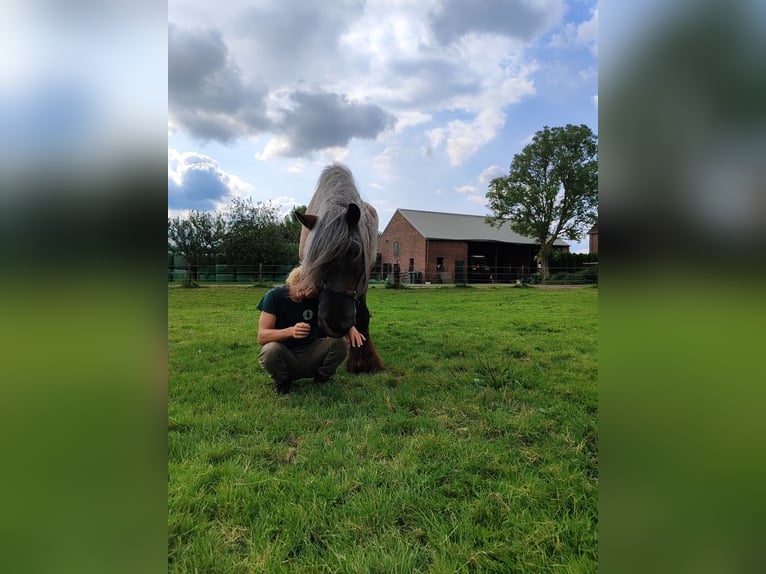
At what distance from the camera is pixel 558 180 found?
26.3 feet

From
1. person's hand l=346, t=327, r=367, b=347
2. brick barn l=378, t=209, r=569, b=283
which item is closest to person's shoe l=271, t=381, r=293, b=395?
person's hand l=346, t=327, r=367, b=347

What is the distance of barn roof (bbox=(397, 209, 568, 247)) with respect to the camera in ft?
104

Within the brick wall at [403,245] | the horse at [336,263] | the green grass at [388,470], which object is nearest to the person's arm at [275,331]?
the horse at [336,263]

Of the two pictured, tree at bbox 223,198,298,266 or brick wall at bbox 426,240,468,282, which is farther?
brick wall at bbox 426,240,468,282

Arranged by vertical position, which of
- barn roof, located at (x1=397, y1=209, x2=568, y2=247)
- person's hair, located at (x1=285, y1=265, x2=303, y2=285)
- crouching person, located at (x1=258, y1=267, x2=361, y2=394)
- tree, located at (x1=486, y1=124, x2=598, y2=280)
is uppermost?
barn roof, located at (x1=397, y1=209, x2=568, y2=247)

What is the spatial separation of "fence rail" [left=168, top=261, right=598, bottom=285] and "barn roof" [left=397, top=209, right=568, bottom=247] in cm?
313

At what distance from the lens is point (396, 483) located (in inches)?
76.4

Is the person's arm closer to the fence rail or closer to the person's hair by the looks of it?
the person's hair

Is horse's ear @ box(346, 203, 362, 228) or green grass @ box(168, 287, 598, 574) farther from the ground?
horse's ear @ box(346, 203, 362, 228)
